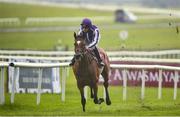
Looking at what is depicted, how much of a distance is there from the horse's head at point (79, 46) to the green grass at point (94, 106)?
1.15 m

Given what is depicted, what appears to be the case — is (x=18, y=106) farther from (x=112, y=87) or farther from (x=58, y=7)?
(x=58, y=7)

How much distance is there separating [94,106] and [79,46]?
205 centimetres

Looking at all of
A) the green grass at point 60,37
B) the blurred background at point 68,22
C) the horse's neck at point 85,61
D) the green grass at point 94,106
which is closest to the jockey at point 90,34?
the horse's neck at point 85,61

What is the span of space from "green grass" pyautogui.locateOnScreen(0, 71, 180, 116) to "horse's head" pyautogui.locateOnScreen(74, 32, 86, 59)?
1.15m

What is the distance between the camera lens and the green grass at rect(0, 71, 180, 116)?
16.4m

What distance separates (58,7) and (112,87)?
154 ft

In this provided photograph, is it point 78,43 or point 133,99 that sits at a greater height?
point 78,43

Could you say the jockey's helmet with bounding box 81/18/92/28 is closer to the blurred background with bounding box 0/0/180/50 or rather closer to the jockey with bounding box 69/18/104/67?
the jockey with bounding box 69/18/104/67

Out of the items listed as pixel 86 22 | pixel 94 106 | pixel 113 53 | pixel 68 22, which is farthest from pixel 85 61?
pixel 68 22

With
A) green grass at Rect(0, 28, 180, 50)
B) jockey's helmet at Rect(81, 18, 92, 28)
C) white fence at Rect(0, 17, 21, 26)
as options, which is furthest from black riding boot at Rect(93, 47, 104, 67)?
white fence at Rect(0, 17, 21, 26)

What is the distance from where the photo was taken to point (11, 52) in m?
25.3

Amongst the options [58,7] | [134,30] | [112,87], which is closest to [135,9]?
[58,7]

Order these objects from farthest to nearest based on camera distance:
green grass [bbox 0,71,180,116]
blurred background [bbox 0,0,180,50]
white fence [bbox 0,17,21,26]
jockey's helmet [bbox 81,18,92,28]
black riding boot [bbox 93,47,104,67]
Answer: white fence [bbox 0,17,21,26], blurred background [bbox 0,0,180,50], black riding boot [bbox 93,47,104,67], jockey's helmet [bbox 81,18,92,28], green grass [bbox 0,71,180,116]

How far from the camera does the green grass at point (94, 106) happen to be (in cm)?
1642
